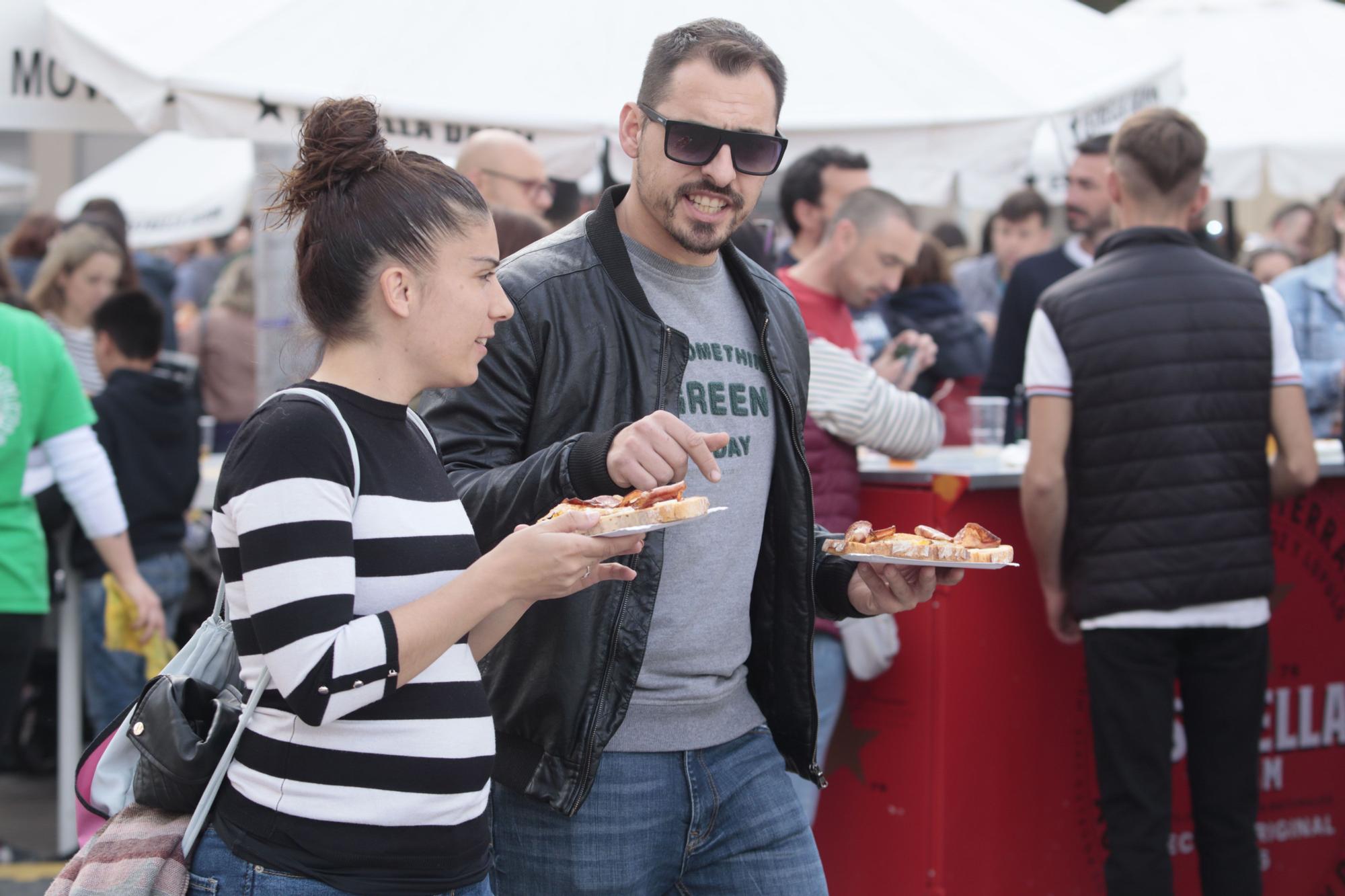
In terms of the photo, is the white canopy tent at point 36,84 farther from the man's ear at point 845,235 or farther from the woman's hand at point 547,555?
the woman's hand at point 547,555

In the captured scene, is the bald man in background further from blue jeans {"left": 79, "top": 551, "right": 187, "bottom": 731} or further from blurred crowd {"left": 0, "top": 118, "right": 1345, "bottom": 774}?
blue jeans {"left": 79, "top": 551, "right": 187, "bottom": 731}

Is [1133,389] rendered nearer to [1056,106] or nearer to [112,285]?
[1056,106]

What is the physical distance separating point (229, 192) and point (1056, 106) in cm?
865

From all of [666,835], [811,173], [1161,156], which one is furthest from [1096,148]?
[666,835]

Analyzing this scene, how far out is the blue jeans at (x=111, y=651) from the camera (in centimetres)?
573

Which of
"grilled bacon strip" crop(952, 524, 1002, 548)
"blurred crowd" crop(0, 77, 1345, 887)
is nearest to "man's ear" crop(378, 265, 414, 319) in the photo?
"grilled bacon strip" crop(952, 524, 1002, 548)

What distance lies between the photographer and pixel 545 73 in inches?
223

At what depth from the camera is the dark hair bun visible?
2.10 meters

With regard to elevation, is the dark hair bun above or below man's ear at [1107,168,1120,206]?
below

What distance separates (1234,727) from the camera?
4.21 meters

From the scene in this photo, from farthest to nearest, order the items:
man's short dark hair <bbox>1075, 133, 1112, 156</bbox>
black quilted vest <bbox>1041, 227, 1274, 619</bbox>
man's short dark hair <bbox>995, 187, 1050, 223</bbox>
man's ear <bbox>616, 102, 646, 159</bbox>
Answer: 1. man's short dark hair <bbox>995, 187, 1050, 223</bbox>
2. man's short dark hair <bbox>1075, 133, 1112, 156</bbox>
3. black quilted vest <bbox>1041, 227, 1274, 619</bbox>
4. man's ear <bbox>616, 102, 646, 159</bbox>

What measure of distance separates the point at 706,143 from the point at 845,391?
5.36 ft

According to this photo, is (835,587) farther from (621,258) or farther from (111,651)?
(111,651)

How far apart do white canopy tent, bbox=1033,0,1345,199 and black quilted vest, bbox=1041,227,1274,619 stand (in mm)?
4441
